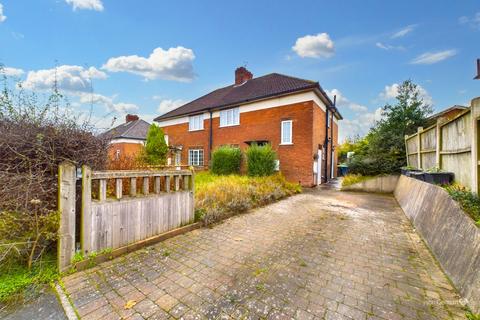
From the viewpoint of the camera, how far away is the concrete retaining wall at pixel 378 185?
10352 mm

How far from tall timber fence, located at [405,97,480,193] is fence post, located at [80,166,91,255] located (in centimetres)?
650

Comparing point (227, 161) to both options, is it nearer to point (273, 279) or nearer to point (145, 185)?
point (145, 185)

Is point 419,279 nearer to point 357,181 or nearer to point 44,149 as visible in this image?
point 44,149

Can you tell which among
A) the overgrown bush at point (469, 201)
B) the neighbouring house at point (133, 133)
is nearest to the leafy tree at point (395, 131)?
the overgrown bush at point (469, 201)

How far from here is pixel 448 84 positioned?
388 inches

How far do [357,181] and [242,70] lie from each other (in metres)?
14.2

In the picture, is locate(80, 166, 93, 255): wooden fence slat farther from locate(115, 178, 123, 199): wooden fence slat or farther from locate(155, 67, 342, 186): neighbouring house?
locate(155, 67, 342, 186): neighbouring house

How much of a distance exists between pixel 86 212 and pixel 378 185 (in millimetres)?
12336

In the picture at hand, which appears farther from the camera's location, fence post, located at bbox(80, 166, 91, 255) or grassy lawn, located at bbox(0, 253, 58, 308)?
fence post, located at bbox(80, 166, 91, 255)

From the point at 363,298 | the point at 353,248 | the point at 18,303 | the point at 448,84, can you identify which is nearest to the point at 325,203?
the point at 353,248

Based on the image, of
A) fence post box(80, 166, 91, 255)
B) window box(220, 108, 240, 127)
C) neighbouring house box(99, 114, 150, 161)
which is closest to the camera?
fence post box(80, 166, 91, 255)

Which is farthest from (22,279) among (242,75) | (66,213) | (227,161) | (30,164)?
(242,75)

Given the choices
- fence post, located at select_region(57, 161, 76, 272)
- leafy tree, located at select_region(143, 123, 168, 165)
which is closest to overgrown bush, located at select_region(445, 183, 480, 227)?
fence post, located at select_region(57, 161, 76, 272)

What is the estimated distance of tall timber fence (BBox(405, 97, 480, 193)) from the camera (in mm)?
3520
